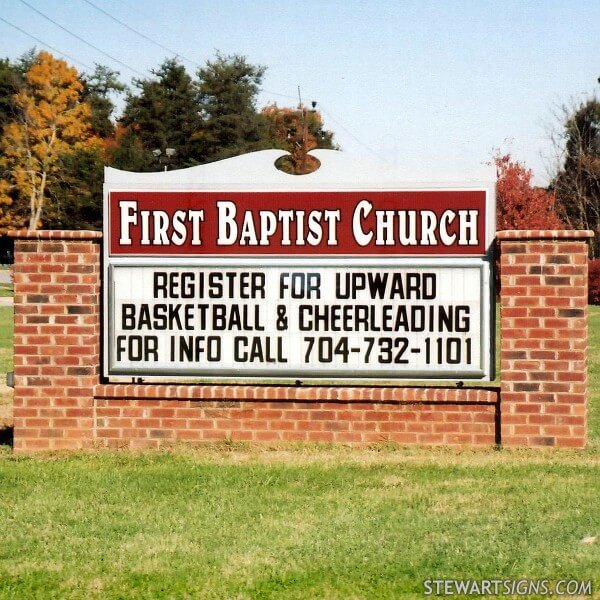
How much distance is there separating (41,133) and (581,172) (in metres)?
32.3

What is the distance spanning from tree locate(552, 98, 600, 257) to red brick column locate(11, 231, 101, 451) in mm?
53166

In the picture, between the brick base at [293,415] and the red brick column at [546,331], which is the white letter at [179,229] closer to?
the brick base at [293,415]

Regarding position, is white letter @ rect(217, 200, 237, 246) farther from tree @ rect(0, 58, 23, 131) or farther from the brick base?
tree @ rect(0, 58, 23, 131)

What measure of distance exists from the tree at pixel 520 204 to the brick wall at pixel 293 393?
140 feet

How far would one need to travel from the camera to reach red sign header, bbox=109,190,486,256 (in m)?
9.41

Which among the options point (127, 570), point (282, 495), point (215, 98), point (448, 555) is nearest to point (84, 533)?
point (127, 570)

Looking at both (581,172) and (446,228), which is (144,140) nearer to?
(581,172)

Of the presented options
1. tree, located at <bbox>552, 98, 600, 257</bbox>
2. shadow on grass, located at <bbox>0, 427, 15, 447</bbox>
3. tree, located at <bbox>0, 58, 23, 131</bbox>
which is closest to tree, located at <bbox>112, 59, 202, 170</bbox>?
tree, located at <bbox>0, 58, 23, 131</bbox>

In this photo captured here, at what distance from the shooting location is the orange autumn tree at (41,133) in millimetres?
67250

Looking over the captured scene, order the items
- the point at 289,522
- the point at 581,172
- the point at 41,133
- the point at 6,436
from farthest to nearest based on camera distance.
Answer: the point at 41,133 → the point at 581,172 → the point at 6,436 → the point at 289,522

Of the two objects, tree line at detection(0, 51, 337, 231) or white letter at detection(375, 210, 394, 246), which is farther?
tree line at detection(0, 51, 337, 231)

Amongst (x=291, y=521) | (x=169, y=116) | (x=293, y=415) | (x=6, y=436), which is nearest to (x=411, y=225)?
(x=293, y=415)

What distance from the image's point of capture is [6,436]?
10.8 meters

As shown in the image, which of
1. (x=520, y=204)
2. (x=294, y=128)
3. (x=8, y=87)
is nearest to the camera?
(x=520, y=204)
